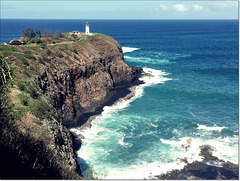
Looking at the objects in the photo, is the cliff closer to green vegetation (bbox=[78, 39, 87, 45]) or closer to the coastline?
green vegetation (bbox=[78, 39, 87, 45])

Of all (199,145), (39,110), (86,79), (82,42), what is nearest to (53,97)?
(39,110)

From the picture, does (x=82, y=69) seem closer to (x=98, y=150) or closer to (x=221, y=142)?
(x=98, y=150)

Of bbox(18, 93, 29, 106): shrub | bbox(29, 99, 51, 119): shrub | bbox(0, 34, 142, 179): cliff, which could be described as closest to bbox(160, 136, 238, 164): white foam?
bbox(0, 34, 142, 179): cliff

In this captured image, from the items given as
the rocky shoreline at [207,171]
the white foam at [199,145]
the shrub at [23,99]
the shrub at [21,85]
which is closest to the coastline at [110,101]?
the shrub at [23,99]

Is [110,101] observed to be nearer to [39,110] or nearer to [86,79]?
[86,79]

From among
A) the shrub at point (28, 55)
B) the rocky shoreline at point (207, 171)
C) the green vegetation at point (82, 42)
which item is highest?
the green vegetation at point (82, 42)

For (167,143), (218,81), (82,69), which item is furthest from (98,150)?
(218,81)

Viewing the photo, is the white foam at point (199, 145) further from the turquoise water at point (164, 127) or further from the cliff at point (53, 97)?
the cliff at point (53, 97)
